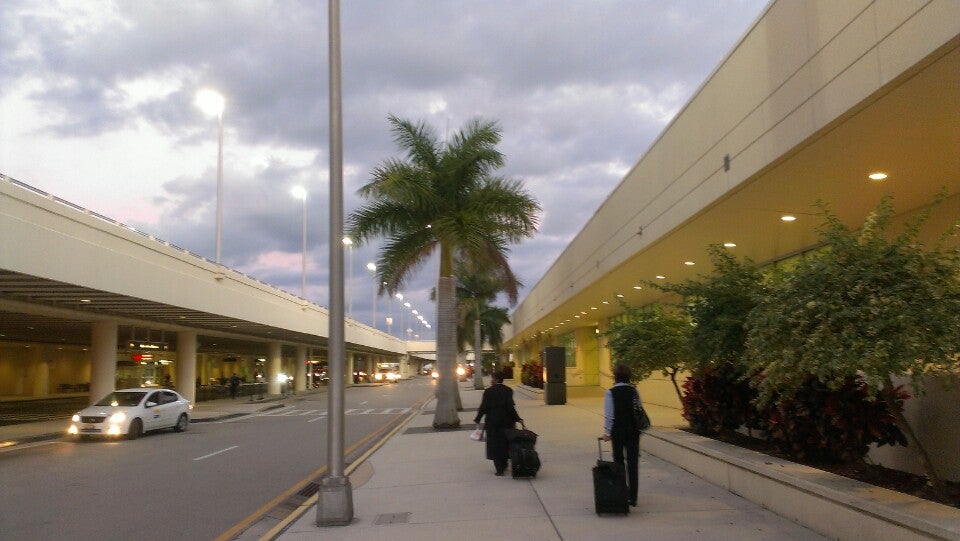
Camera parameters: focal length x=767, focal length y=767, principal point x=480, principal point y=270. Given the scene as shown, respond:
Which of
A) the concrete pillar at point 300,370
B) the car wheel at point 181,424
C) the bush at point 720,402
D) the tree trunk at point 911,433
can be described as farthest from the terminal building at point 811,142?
the concrete pillar at point 300,370

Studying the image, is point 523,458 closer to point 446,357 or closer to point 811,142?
point 811,142

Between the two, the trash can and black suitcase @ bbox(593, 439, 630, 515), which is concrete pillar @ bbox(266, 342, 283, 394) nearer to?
the trash can

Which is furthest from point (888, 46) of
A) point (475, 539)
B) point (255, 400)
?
point (255, 400)

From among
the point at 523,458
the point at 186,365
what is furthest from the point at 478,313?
the point at 523,458

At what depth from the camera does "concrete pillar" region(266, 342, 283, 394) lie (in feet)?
174

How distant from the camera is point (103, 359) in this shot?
30.6m

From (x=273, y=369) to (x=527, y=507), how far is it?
153 feet

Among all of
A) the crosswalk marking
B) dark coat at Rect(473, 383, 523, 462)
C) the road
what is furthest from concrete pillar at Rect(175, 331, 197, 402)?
dark coat at Rect(473, 383, 523, 462)

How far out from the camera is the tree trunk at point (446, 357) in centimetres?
2156

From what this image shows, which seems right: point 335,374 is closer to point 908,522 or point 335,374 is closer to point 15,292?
point 908,522

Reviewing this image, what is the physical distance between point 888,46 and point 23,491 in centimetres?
1377

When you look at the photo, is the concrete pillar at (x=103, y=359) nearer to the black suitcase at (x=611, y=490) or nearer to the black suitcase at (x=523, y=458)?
the black suitcase at (x=523, y=458)

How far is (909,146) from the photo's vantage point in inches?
380

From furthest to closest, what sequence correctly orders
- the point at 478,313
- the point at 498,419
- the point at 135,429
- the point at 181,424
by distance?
the point at 478,313 < the point at 181,424 < the point at 135,429 < the point at 498,419
